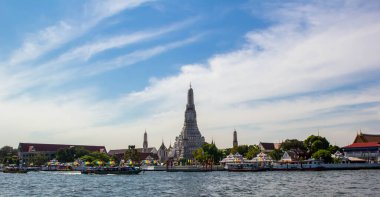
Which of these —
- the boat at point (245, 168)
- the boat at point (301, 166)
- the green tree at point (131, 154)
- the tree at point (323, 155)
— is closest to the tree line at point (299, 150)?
the tree at point (323, 155)

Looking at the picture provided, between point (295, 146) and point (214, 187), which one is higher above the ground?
point (295, 146)

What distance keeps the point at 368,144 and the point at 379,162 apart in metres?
10.4

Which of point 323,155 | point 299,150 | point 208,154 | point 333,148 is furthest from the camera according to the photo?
point 208,154

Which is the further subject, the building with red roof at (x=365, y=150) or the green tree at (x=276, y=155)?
the green tree at (x=276, y=155)

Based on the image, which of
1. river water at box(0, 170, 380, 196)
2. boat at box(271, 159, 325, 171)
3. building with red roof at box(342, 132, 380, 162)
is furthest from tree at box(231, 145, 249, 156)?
river water at box(0, 170, 380, 196)

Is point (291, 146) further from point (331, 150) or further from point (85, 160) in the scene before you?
point (85, 160)

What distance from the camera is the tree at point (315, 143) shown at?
130250mm

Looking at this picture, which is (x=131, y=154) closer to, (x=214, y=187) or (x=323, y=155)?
(x=323, y=155)

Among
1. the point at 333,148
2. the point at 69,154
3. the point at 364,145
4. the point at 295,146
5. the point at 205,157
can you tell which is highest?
the point at 364,145

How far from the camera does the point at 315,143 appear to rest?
13000 cm

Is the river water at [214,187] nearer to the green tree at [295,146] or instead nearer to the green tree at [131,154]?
the green tree at [131,154]

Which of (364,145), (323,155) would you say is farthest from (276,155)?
(364,145)

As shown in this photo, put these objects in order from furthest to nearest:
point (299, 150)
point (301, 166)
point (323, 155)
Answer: point (299, 150) < point (323, 155) < point (301, 166)

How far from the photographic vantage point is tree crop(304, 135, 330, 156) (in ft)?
427
